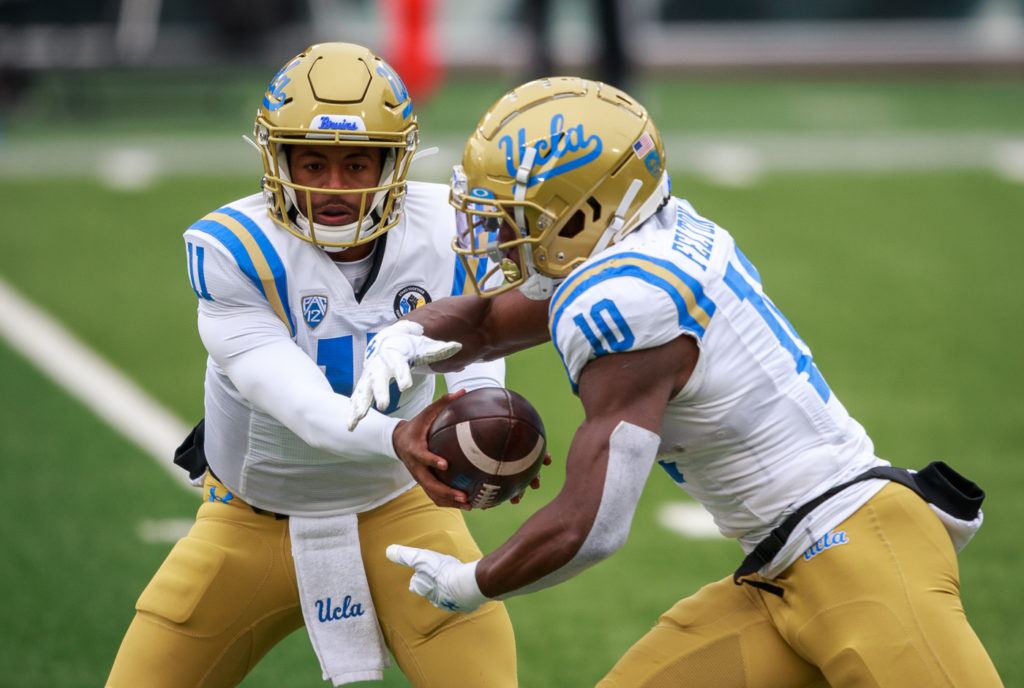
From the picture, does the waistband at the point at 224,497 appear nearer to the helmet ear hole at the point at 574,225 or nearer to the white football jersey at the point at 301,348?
the white football jersey at the point at 301,348

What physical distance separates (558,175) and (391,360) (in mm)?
488

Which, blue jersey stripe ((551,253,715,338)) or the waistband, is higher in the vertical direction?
blue jersey stripe ((551,253,715,338))

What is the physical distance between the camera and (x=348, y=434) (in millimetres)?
2607

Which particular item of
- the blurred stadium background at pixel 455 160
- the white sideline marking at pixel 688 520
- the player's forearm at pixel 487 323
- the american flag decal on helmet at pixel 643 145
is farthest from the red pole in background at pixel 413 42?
the american flag decal on helmet at pixel 643 145

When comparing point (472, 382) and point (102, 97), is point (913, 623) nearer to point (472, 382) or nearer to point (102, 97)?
point (472, 382)

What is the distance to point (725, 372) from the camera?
240 centimetres

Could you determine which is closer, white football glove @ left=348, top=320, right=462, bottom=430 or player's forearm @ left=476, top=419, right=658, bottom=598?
player's forearm @ left=476, top=419, right=658, bottom=598

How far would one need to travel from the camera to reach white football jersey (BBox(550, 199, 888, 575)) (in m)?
2.30

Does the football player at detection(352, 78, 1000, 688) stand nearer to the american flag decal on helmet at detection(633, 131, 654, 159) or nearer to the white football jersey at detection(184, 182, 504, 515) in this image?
the american flag decal on helmet at detection(633, 131, 654, 159)

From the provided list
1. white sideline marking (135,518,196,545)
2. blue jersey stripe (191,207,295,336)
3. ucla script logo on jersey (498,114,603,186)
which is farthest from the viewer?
white sideline marking (135,518,196,545)

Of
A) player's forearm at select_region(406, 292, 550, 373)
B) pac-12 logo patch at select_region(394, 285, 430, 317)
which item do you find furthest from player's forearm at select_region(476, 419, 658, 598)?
pac-12 logo patch at select_region(394, 285, 430, 317)

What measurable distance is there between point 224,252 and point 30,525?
8.62ft

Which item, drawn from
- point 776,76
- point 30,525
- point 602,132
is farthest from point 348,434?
point 776,76

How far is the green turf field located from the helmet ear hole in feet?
6.18
